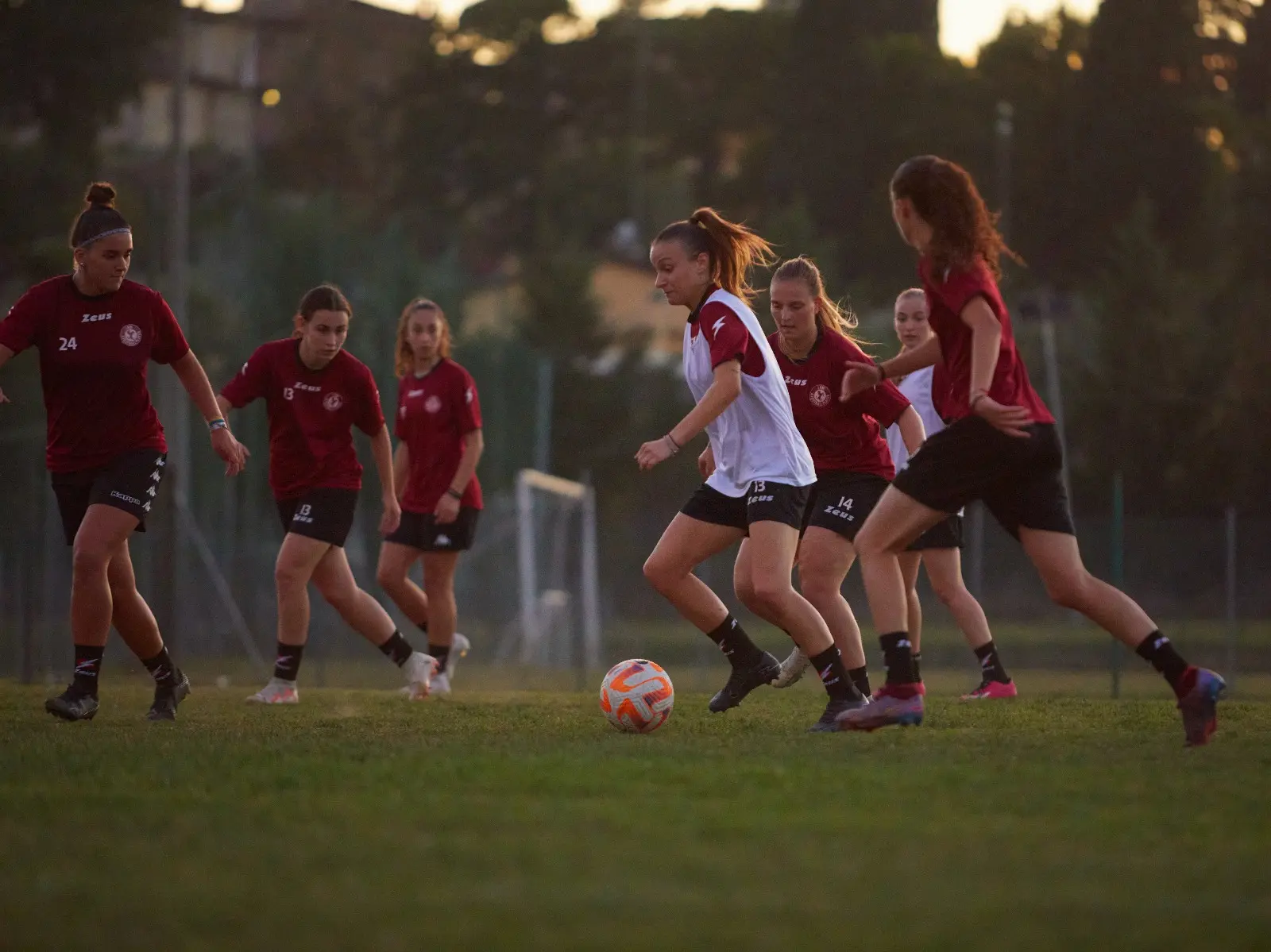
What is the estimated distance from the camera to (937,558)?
9.91m

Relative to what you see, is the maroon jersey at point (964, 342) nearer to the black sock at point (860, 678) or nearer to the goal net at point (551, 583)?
the black sock at point (860, 678)

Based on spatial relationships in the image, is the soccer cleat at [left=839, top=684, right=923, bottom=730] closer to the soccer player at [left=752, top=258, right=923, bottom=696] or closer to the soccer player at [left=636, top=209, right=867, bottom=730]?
the soccer player at [left=636, top=209, right=867, bottom=730]

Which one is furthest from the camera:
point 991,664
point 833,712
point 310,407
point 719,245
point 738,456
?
point 991,664

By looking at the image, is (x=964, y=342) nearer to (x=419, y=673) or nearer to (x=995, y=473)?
(x=995, y=473)

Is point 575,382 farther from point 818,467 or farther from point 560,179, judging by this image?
point 818,467

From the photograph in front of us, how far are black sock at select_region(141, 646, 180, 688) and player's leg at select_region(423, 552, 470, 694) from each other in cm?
241

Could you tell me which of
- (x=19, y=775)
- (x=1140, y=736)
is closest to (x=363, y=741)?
(x=19, y=775)

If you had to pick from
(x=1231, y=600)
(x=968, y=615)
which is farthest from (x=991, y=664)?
(x=1231, y=600)

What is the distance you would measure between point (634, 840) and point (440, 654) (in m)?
6.48

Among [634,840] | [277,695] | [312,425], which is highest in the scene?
[312,425]

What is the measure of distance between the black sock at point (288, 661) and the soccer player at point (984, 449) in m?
4.24

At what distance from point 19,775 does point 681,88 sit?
2115 inches

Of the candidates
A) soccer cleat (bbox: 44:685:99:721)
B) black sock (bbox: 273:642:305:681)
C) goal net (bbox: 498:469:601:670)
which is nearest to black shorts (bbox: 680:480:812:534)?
soccer cleat (bbox: 44:685:99:721)

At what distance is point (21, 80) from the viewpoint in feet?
101
